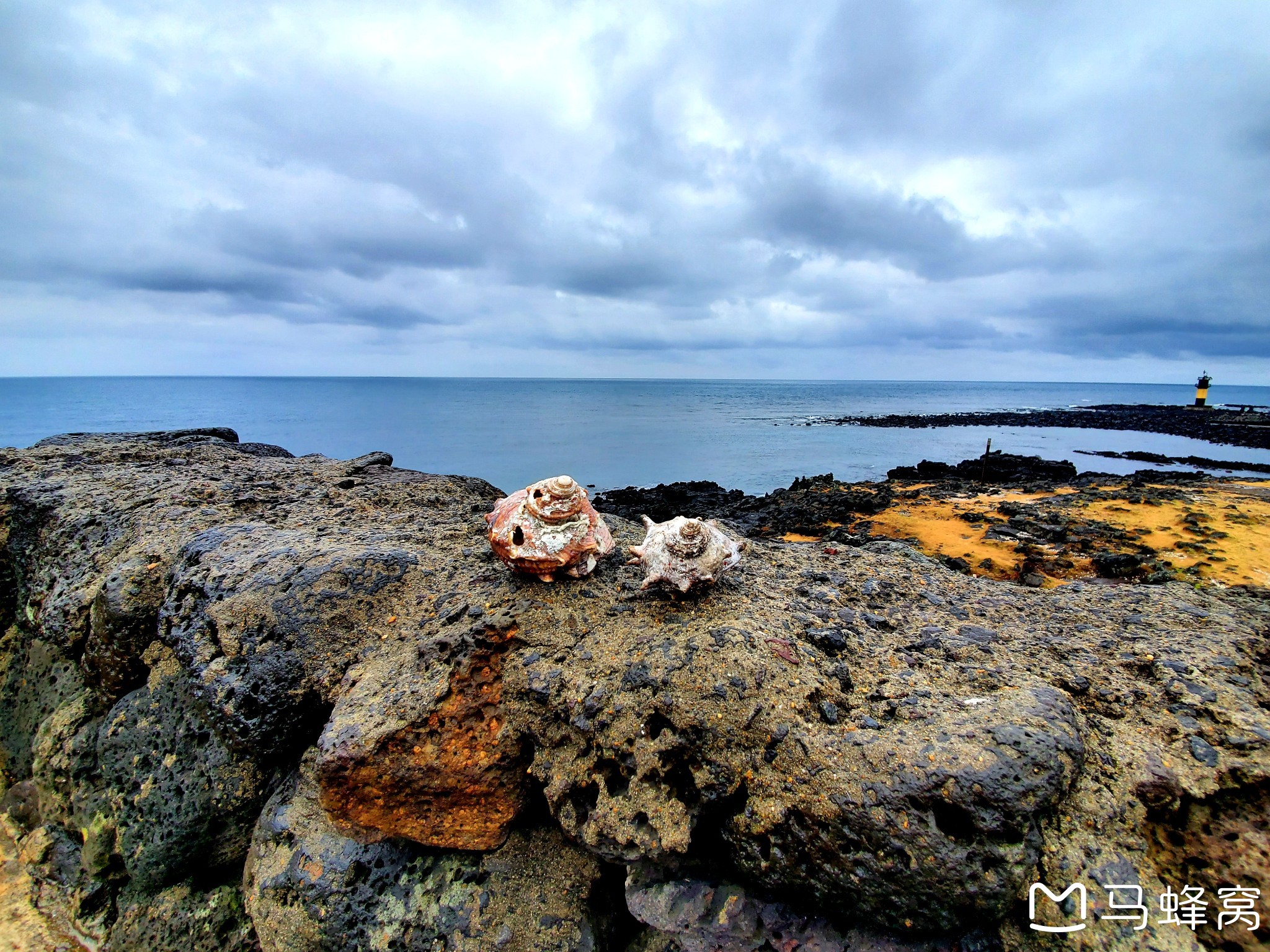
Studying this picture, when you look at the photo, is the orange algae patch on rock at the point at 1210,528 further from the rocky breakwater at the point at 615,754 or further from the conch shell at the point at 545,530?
the conch shell at the point at 545,530

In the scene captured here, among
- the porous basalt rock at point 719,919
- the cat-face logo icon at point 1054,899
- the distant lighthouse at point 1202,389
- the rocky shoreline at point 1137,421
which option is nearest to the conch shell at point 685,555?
the porous basalt rock at point 719,919

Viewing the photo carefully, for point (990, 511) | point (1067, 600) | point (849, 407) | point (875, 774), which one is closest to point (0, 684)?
point (875, 774)

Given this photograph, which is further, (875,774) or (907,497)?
(907,497)

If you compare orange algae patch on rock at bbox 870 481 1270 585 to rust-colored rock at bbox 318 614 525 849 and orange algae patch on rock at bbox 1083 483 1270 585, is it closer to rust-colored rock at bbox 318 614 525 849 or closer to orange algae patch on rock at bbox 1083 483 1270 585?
orange algae patch on rock at bbox 1083 483 1270 585

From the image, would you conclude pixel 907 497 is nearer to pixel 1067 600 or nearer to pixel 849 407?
pixel 1067 600

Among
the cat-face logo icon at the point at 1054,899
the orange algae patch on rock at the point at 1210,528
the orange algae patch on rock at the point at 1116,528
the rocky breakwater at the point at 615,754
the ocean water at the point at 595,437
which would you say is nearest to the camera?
the cat-face logo icon at the point at 1054,899

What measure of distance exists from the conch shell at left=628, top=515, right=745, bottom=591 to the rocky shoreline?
51.1 meters

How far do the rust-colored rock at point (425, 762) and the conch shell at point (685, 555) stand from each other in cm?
116

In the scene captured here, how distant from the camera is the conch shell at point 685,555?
3.38m

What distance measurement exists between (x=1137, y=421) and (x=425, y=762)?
70495mm

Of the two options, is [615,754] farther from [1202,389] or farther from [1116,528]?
Answer: [1202,389]

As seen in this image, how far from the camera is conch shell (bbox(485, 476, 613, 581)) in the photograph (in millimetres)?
3619

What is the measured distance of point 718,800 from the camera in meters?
2.85

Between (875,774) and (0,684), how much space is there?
312 inches
